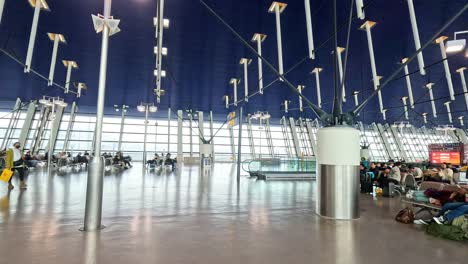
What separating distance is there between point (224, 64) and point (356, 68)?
7.63 meters

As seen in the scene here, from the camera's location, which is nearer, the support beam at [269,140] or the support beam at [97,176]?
the support beam at [97,176]

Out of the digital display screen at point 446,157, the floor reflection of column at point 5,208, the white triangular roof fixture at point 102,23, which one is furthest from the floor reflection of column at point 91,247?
the digital display screen at point 446,157

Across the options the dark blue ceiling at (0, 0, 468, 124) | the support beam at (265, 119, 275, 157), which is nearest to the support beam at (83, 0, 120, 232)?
the dark blue ceiling at (0, 0, 468, 124)

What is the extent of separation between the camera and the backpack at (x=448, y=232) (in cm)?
414

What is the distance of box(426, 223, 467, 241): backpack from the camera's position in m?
4.14

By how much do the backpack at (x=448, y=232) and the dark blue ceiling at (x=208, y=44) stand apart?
25.8 ft

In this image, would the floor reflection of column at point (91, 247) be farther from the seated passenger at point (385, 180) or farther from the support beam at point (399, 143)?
the support beam at point (399, 143)

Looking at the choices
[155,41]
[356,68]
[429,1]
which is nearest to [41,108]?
[155,41]

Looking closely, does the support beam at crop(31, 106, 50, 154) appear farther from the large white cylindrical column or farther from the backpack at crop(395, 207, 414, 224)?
the backpack at crop(395, 207, 414, 224)

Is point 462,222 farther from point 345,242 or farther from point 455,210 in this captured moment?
point 345,242

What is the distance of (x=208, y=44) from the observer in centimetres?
1266

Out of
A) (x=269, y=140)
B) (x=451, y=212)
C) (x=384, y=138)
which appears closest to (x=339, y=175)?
(x=451, y=212)

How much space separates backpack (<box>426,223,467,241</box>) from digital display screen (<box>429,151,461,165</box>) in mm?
26200

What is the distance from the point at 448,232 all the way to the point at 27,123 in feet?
103
